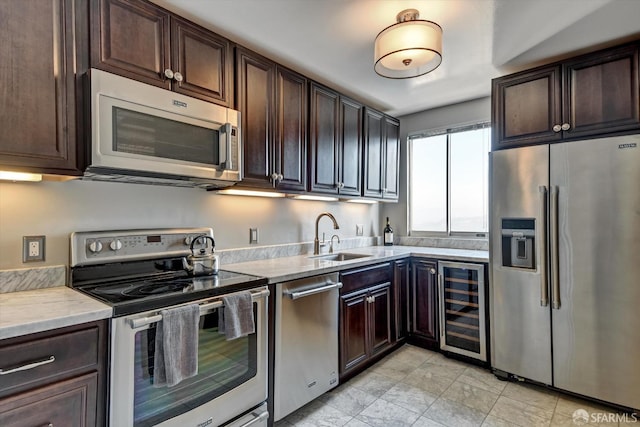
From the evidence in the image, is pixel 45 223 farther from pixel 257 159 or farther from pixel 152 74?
pixel 257 159

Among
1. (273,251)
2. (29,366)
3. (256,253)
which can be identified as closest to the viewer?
(29,366)

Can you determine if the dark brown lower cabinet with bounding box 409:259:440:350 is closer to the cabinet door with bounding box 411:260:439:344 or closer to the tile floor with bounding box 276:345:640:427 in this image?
the cabinet door with bounding box 411:260:439:344

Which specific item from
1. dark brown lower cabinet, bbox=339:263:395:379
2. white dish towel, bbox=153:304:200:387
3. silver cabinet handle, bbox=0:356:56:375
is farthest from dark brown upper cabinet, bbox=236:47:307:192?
silver cabinet handle, bbox=0:356:56:375

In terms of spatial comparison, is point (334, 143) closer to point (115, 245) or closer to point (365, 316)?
point (365, 316)

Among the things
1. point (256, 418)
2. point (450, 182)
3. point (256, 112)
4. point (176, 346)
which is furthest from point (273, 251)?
point (450, 182)

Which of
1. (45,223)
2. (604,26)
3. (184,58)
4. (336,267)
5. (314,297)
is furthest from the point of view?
(336,267)

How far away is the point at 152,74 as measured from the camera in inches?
68.8

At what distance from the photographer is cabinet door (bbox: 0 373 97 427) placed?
107 centimetres

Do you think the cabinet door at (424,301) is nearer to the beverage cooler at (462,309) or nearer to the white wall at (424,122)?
the beverage cooler at (462,309)

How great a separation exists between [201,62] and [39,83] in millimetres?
809

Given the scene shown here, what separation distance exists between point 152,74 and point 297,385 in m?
1.95

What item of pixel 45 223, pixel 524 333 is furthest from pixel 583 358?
pixel 45 223

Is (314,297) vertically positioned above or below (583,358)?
above

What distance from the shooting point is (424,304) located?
10.0 feet
